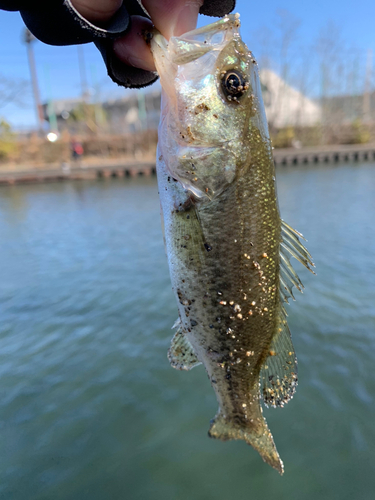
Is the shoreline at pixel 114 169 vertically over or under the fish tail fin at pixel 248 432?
over

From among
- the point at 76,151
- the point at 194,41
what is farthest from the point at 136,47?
the point at 76,151

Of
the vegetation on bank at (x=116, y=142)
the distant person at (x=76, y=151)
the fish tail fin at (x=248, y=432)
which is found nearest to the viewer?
the fish tail fin at (x=248, y=432)

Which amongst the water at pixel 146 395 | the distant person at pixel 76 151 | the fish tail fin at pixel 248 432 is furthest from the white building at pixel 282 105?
the fish tail fin at pixel 248 432

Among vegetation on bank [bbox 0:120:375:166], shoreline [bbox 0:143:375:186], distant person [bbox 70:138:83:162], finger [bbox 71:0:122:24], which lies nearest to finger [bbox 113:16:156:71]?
finger [bbox 71:0:122:24]

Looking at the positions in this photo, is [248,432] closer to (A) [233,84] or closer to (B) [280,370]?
(B) [280,370]

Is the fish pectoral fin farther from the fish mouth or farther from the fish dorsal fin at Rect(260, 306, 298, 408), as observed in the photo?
the fish mouth

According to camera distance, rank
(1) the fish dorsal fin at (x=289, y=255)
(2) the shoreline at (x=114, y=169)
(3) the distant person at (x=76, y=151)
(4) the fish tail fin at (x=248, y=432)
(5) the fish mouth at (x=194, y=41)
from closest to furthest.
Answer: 1. (5) the fish mouth at (x=194, y=41)
2. (1) the fish dorsal fin at (x=289, y=255)
3. (4) the fish tail fin at (x=248, y=432)
4. (2) the shoreline at (x=114, y=169)
5. (3) the distant person at (x=76, y=151)

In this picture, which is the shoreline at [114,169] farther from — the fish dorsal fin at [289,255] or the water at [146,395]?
the fish dorsal fin at [289,255]

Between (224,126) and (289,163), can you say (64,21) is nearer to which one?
(224,126)
